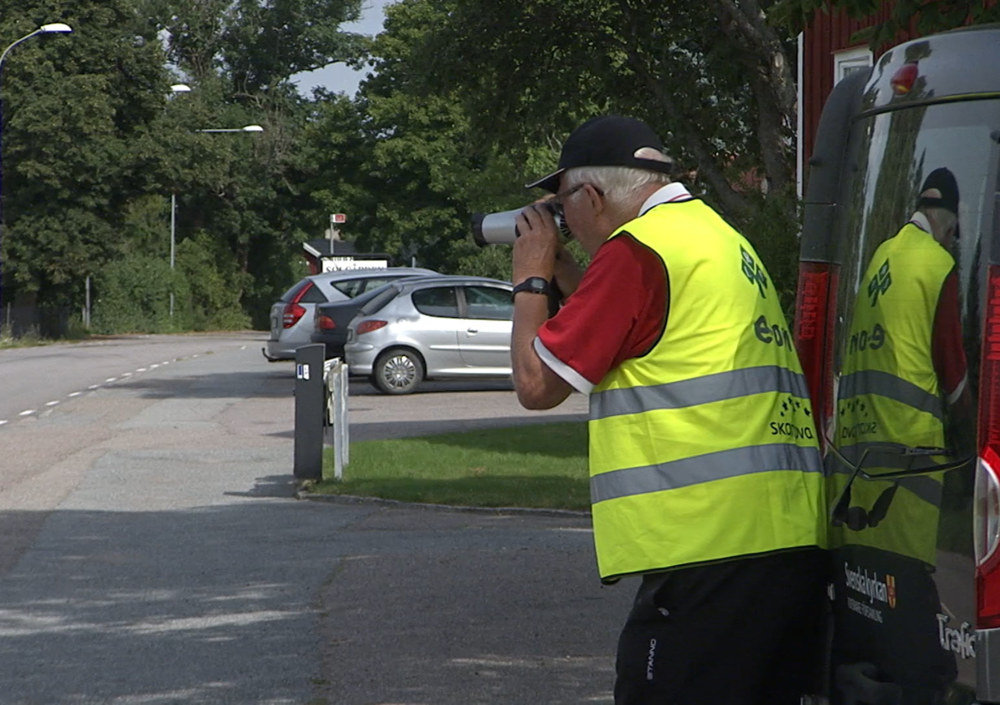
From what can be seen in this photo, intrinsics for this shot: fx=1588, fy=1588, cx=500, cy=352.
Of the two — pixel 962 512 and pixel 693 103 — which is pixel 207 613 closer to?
pixel 962 512

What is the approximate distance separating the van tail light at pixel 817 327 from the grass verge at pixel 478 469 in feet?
21.8

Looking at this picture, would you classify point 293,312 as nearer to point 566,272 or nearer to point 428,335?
point 428,335

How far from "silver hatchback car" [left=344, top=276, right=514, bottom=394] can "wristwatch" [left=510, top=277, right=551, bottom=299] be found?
18.8 meters

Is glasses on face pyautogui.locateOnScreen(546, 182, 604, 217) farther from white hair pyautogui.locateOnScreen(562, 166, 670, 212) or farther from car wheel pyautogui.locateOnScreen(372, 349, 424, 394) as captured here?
car wheel pyautogui.locateOnScreen(372, 349, 424, 394)

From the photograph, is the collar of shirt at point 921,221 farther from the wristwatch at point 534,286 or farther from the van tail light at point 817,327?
the wristwatch at point 534,286

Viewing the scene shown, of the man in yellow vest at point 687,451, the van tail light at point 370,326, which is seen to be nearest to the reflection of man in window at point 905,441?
the man in yellow vest at point 687,451

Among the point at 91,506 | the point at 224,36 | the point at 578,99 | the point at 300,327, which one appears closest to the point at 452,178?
the point at 224,36

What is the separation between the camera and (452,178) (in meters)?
60.8

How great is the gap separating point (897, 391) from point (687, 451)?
0.55 metres

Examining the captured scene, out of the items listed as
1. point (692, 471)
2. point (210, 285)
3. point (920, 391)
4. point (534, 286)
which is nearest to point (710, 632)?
point (692, 471)

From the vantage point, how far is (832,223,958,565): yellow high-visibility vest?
336 centimetres

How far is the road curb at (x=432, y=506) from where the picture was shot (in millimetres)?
10906

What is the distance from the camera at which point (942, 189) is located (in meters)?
3.46

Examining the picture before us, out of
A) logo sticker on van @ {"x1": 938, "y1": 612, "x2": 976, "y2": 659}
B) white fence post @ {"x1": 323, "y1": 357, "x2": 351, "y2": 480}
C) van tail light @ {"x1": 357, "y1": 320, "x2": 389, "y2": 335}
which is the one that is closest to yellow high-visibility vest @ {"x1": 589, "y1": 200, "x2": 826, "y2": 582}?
logo sticker on van @ {"x1": 938, "y1": 612, "x2": 976, "y2": 659}
